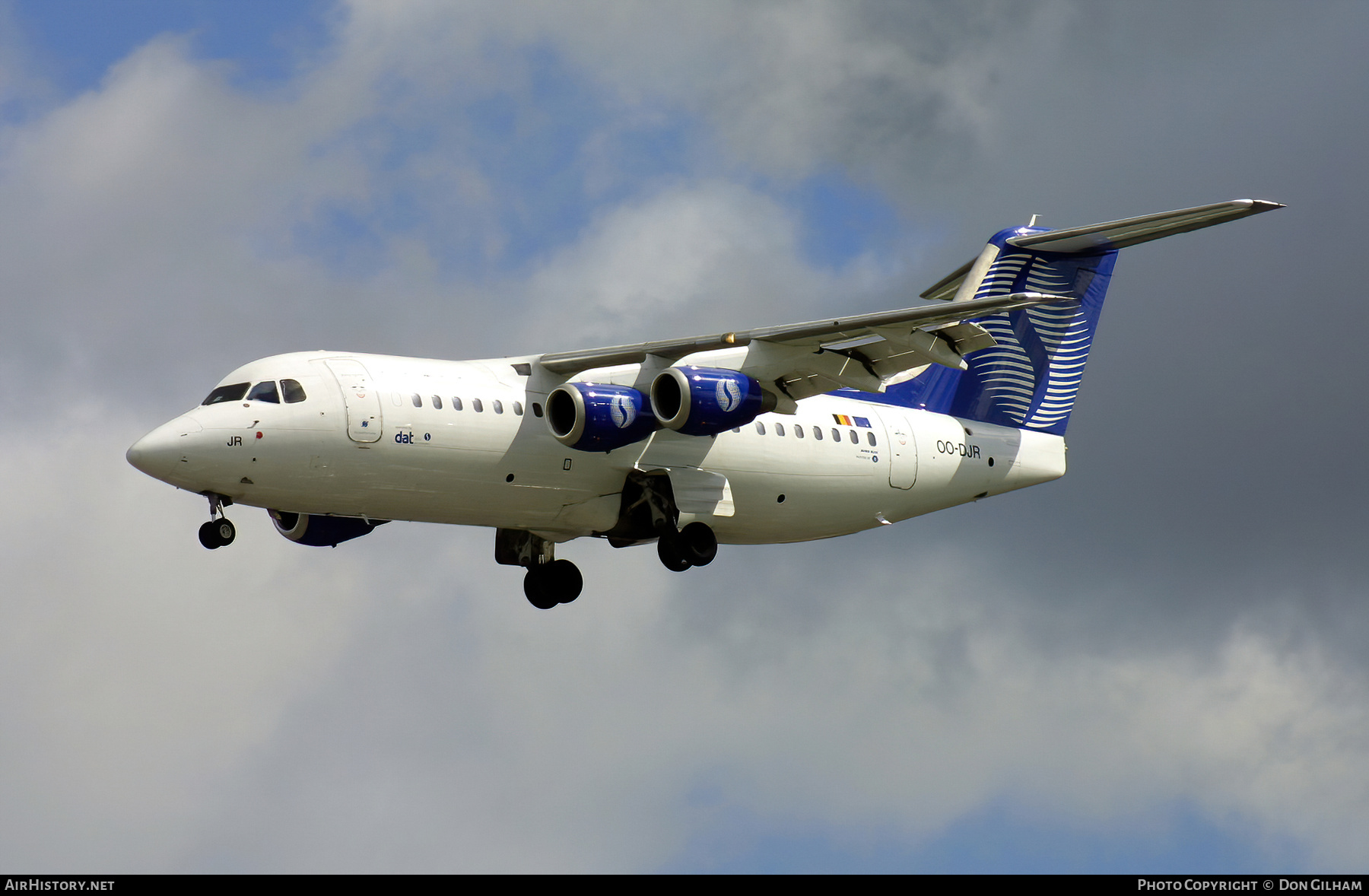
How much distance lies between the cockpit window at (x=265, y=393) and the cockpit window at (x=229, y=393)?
0.34ft

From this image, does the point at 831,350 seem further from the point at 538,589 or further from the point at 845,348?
the point at 538,589

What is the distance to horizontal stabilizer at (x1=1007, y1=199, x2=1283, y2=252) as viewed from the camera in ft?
66.1

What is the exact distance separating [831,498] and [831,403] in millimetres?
1355

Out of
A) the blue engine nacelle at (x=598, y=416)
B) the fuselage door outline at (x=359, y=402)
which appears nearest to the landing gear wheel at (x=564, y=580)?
the blue engine nacelle at (x=598, y=416)

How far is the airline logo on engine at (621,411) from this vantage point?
19.8 m

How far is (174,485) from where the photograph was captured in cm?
1847

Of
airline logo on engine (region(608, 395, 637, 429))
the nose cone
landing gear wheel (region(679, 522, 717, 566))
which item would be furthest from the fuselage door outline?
landing gear wheel (region(679, 522, 717, 566))

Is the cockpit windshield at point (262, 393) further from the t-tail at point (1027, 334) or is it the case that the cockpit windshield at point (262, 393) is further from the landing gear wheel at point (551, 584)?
the t-tail at point (1027, 334)

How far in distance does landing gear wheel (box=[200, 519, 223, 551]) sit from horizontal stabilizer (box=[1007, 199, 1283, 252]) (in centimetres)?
1144

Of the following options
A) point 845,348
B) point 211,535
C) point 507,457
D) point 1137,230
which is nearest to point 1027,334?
point 1137,230

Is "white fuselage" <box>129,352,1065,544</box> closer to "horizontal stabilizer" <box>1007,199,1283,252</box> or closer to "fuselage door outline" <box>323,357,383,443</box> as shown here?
"fuselage door outline" <box>323,357,383,443</box>

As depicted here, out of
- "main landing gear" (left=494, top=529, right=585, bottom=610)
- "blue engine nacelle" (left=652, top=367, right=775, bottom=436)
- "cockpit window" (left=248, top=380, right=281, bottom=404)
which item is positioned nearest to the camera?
"cockpit window" (left=248, top=380, right=281, bottom=404)

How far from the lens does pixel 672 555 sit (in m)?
21.3
